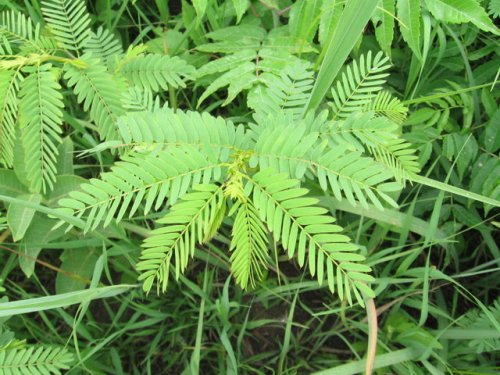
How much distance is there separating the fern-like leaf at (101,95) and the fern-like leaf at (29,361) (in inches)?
25.0

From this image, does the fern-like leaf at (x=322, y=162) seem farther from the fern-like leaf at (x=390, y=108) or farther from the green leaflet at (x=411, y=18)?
the green leaflet at (x=411, y=18)

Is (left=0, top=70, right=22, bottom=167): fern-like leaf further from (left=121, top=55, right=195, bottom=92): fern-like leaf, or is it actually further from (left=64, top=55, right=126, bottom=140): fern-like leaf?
(left=121, top=55, right=195, bottom=92): fern-like leaf

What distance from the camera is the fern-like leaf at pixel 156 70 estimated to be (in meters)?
1.42


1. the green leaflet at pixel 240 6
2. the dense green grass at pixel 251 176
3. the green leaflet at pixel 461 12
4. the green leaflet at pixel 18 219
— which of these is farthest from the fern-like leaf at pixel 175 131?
the green leaflet at pixel 461 12

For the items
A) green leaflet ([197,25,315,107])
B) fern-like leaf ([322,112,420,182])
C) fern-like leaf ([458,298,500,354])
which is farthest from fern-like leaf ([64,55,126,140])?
fern-like leaf ([458,298,500,354])

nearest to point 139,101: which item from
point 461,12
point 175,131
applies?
point 175,131

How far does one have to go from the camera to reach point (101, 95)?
1298mm

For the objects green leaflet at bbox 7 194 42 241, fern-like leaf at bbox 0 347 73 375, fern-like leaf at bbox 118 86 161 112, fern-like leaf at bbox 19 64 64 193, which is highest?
fern-like leaf at bbox 118 86 161 112

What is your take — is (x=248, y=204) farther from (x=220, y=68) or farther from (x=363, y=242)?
(x=363, y=242)

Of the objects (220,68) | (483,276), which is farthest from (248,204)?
(483,276)

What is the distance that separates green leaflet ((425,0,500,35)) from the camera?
123cm

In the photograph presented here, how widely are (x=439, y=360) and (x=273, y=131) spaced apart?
1012 millimetres

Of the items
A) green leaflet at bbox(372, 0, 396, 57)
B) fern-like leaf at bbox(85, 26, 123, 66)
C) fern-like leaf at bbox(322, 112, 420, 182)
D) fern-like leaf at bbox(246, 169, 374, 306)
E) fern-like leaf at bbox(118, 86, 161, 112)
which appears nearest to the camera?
fern-like leaf at bbox(246, 169, 374, 306)

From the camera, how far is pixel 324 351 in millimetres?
1729
